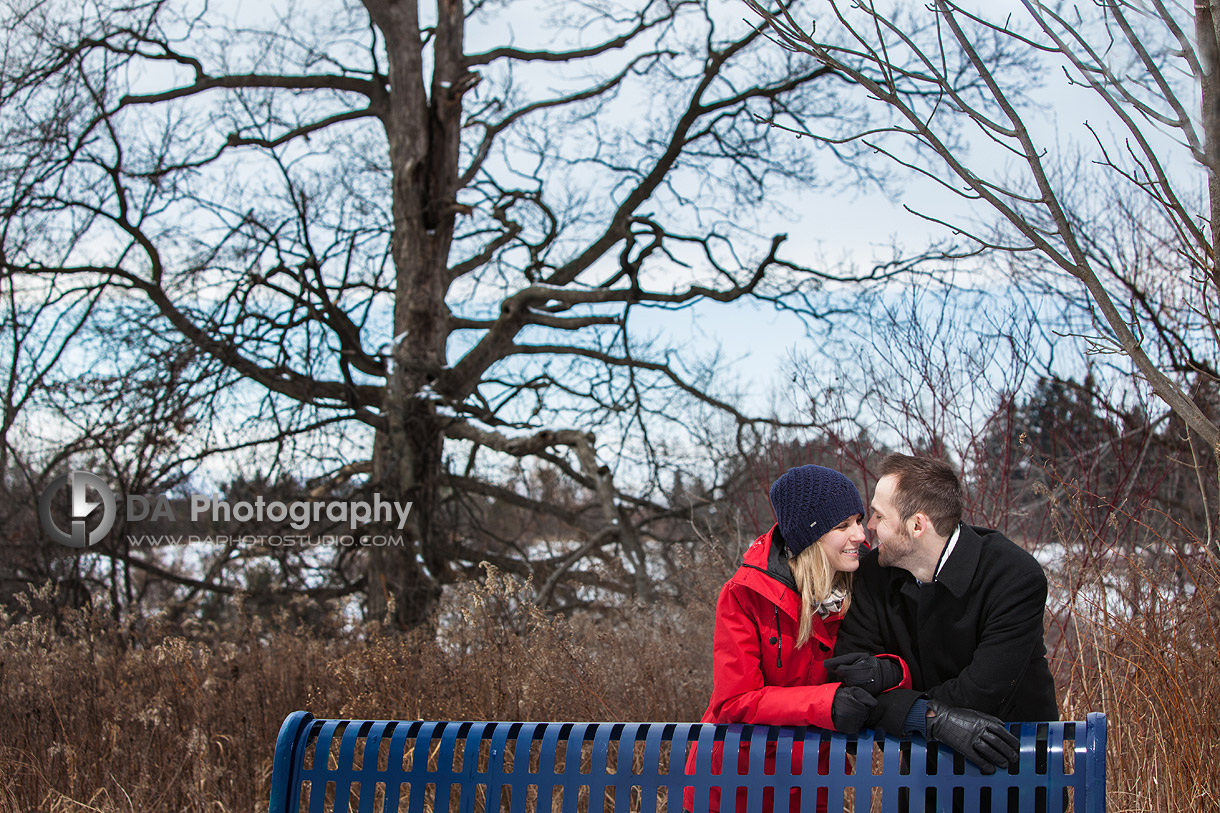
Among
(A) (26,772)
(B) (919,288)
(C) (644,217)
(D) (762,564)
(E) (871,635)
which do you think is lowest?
(A) (26,772)

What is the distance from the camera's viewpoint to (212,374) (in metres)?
8.72

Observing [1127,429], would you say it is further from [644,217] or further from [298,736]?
[298,736]

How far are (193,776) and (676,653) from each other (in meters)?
2.52

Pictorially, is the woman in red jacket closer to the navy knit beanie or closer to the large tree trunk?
the navy knit beanie

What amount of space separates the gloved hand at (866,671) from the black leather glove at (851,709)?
47 millimetres

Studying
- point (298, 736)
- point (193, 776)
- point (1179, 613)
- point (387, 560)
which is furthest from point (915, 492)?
point (387, 560)

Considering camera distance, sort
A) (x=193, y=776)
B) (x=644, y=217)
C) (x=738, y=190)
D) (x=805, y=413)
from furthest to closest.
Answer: (x=738, y=190) → (x=644, y=217) → (x=805, y=413) → (x=193, y=776)

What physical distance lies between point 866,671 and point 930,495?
0.42 m

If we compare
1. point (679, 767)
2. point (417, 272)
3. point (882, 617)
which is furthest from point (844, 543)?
point (417, 272)

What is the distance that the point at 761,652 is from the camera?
2355 millimetres

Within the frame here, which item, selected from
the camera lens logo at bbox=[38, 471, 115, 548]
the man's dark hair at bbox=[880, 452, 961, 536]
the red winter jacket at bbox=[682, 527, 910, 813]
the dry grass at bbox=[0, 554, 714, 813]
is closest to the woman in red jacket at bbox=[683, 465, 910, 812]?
the red winter jacket at bbox=[682, 527, 910, 813]

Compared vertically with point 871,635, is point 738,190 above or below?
above

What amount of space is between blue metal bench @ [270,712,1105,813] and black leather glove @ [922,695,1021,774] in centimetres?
6

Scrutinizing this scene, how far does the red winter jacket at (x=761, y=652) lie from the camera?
2232 mm
